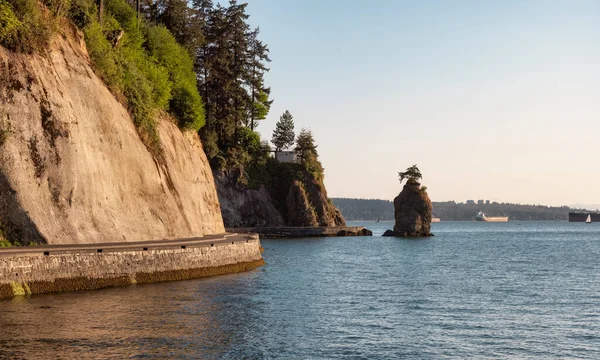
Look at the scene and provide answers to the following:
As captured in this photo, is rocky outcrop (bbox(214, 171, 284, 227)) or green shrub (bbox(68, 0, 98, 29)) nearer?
green shrub (bbox(68, 0, 98, 29))

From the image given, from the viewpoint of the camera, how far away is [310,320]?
95.8 feet

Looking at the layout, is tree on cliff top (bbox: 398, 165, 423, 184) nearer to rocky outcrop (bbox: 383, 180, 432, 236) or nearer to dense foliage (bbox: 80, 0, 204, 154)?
rocky outcrop (bbox: 383, 180, 432, 236)

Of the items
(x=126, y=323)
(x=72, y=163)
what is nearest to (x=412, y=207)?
(x=72, y=163)

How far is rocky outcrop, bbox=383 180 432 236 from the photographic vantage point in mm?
118562

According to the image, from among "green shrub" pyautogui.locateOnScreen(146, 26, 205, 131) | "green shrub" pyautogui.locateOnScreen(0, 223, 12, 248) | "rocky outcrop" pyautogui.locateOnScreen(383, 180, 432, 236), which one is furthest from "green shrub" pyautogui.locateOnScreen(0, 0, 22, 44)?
"rocky outcrop" pyautogui.locateOnScreen(383, 180, 432, 236)

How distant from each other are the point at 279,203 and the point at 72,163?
81.6 meters

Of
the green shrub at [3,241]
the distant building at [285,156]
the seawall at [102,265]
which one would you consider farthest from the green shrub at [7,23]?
the distant building at [285,156]

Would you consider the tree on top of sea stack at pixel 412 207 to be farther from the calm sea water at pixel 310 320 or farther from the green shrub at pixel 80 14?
the green shrub at pixel 80 14

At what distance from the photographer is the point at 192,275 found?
42125mm

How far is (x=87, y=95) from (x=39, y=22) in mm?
5593

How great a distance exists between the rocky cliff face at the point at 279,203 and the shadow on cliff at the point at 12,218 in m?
72.7

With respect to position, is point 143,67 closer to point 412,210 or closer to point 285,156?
point 285,156

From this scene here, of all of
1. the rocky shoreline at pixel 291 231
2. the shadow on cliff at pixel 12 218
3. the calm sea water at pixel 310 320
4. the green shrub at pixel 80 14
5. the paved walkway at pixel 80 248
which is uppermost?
the green shrub at pixel 80 14

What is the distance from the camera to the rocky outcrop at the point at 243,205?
362 ft
